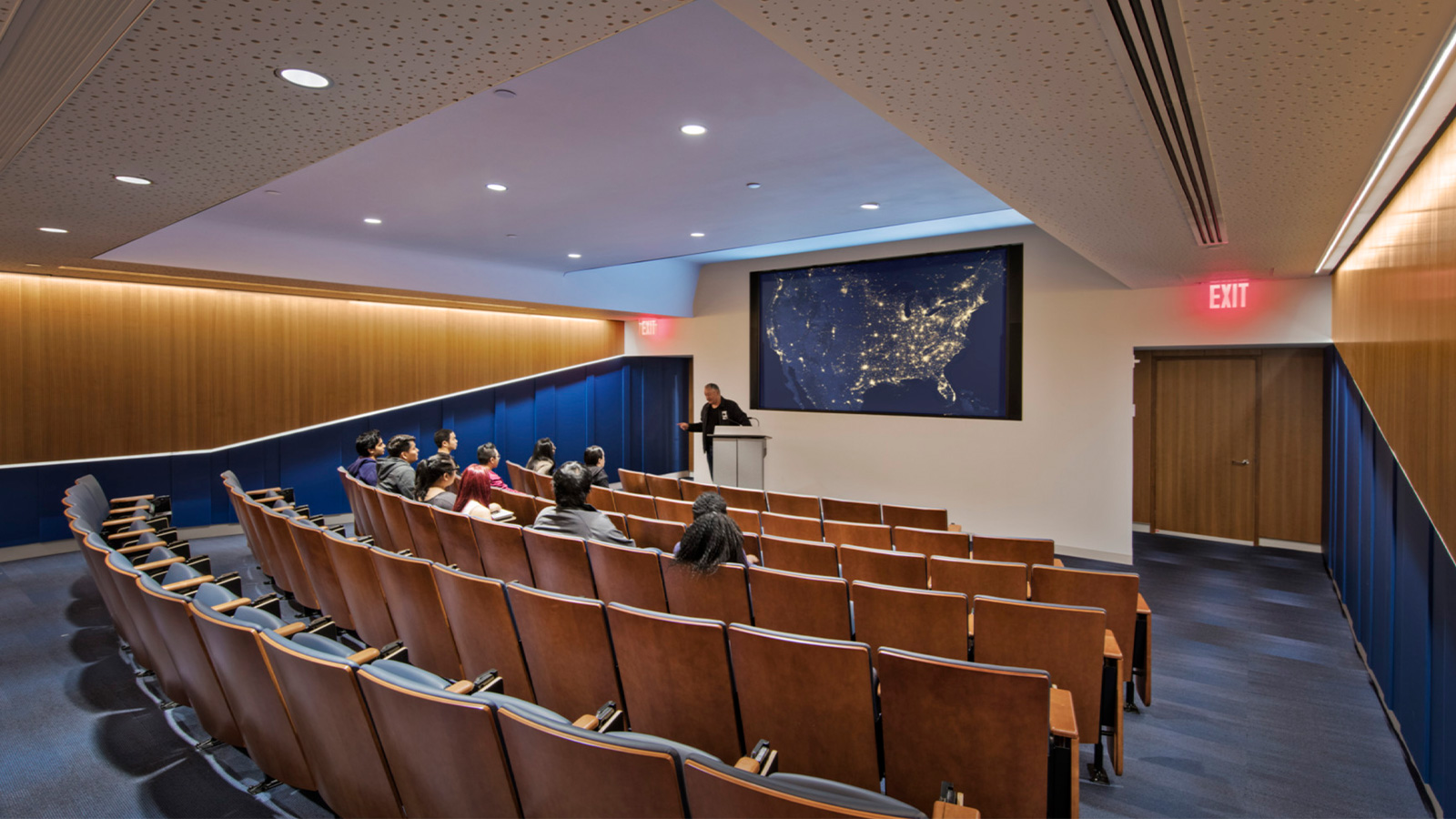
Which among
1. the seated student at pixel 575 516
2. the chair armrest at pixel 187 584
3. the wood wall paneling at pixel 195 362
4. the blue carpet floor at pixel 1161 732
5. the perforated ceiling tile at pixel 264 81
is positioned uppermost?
the perforated ceiling tile at pixel 264 81

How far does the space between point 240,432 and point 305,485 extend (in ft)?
3.16

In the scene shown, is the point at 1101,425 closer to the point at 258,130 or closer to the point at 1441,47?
the point at 1441,47

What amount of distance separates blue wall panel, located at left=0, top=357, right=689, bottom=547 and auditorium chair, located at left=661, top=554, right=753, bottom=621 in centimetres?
696

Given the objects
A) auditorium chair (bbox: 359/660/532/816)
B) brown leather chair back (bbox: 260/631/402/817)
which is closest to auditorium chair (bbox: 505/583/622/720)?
auditorium chair (bbox: 359/660/532/816)

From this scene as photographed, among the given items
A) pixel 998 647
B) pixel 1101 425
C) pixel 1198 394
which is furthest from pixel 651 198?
pixel 1198 394

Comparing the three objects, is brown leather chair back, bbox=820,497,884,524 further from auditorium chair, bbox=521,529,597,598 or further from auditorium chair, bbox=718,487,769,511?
auditorium chair, bbox=521,529,597,598

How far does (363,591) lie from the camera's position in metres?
3.41

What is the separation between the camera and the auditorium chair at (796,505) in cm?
566

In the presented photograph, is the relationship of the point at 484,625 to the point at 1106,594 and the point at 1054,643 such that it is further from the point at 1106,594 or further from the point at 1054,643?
the point at 1106,594

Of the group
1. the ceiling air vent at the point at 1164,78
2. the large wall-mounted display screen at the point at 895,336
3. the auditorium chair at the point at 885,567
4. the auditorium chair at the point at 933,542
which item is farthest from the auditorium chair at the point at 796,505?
the ceiling air vent at the point at 1164,78

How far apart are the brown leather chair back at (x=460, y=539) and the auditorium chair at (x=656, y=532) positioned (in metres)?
0.97

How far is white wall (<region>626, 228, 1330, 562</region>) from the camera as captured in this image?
6.35 m

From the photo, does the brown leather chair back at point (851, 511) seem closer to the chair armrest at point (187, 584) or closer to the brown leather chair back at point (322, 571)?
the brown leather chair back at point (322, 571)

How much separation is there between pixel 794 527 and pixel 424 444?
21.2ft
